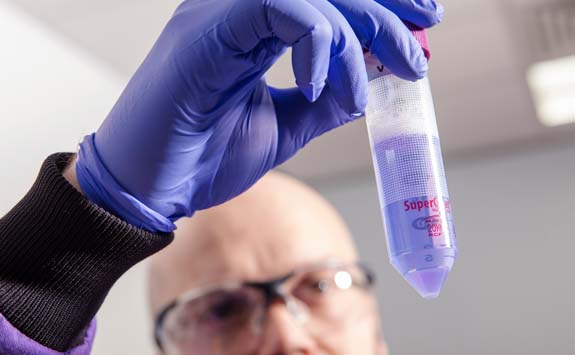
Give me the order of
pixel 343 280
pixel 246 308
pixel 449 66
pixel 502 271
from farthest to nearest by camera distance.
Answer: pixel 502 271
pixel 449 66
pixel 343 280
pixel 246 308

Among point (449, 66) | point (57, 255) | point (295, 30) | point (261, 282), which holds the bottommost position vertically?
point (57, 255)

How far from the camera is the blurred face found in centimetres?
208

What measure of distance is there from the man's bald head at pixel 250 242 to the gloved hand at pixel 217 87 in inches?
39.5

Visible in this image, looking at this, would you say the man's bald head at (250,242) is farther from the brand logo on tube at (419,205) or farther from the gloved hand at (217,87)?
the brand logo on tube at (419,205)

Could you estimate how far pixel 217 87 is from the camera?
1025 millimetres

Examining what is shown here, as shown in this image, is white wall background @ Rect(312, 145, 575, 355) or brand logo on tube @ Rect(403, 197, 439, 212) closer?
brand logo on tube @ Rect(403, 197, 439, 212)

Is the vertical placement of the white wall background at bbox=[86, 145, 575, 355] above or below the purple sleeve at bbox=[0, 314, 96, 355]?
above

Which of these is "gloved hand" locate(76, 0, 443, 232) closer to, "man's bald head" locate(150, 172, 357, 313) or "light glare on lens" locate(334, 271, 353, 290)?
"man's bald head" locate(150, 172, 357, 313)

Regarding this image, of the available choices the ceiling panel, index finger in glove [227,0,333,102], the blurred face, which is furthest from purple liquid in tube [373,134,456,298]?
the ceiling panel

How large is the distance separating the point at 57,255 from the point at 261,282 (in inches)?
43.1

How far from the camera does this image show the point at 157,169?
105 centimetres

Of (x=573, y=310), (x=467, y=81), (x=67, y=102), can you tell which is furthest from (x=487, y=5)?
(x=573, y=310)

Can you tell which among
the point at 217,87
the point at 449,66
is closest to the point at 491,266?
the point at 449,66

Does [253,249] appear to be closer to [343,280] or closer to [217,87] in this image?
[343,280]
